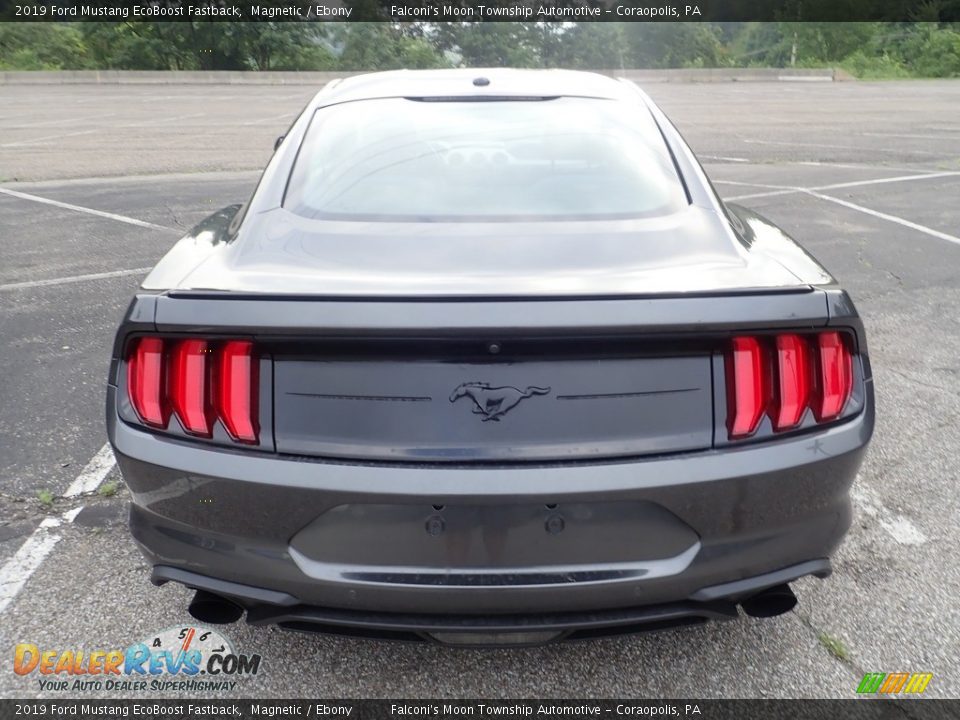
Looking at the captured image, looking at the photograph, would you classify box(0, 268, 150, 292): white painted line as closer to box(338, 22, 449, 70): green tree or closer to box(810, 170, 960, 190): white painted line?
box(810, 170, 960, 190): white painted line

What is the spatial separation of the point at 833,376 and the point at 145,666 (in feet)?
6.54

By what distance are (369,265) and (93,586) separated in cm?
151

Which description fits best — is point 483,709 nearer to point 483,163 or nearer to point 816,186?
point 483,163

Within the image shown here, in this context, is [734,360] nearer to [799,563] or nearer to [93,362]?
[799,563]

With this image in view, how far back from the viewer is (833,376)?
1.91 m

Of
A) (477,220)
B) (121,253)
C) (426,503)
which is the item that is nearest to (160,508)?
(426,503)

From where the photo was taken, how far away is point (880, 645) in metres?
2.36

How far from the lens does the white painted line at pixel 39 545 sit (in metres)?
2.62

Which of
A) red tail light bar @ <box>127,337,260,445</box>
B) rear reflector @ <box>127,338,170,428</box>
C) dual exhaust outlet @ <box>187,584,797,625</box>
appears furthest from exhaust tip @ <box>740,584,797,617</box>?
rear reflector @ <box>127,338,170,428</box>

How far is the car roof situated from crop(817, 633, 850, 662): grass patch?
2.00 metres

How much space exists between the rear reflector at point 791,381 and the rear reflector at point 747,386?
0.12 ft

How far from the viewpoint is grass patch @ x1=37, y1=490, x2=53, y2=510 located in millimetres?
3066

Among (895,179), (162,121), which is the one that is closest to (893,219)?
(895,179)

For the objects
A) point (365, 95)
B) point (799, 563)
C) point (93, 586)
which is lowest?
point (93, 586)
